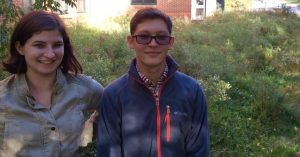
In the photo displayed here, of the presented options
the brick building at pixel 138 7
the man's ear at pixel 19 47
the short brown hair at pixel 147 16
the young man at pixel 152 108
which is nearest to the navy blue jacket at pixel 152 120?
the young man at pixel 152 108

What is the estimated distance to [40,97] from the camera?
237cm

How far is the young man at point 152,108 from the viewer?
233 cm

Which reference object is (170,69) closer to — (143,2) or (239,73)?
(239,73)

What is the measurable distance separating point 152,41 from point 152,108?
1.19ft

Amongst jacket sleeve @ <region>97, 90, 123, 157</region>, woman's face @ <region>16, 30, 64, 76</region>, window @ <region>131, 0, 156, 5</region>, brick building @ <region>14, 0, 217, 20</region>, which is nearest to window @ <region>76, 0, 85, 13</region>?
brick building @ <region>14, 0, 217, 20</region>

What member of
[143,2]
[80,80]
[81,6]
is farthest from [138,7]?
[80,80]

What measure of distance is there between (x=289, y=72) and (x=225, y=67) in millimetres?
2169

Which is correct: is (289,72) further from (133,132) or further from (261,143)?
(133,132)

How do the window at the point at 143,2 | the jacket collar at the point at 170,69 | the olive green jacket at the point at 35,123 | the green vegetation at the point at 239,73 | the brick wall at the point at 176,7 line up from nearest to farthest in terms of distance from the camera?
the olive green jacket at the point at 35,123
the jacket collar at the point at 170,69
the green vegetation at the point at 239,73
the window at the point at 143,2
the brick wall at the point at 176,7

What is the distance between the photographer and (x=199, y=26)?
1434 cm

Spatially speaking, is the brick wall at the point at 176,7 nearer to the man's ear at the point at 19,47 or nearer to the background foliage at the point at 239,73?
the background foliage at the point at 239,73

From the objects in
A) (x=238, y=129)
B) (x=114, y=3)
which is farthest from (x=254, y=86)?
(x=114, y=3)

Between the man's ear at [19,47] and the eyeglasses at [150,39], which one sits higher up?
the eyeglasses at [150,39]

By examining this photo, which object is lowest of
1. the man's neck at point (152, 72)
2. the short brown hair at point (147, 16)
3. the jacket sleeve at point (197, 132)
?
the jacket sleeve at point (197, 132)
